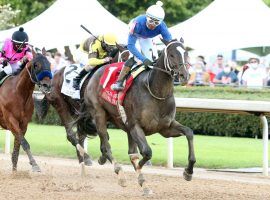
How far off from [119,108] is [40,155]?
442 cm

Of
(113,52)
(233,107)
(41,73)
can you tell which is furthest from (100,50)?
(233,107)

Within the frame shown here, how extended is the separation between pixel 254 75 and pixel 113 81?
30.9 ft

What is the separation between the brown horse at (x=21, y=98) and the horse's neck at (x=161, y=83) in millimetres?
2425

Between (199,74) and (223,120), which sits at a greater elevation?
(199,74)

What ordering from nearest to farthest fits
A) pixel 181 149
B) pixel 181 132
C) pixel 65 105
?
pixel 181 132, pixel 65 105, pixel 181 149

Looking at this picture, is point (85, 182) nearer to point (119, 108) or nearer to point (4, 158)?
point (119, 108)

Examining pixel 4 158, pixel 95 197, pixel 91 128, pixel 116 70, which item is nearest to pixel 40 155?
pixel 4 158

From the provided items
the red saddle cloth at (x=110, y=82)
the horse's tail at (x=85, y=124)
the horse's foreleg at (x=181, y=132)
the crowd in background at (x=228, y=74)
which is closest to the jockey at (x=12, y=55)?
the horse's tail at (x=85, y=124)

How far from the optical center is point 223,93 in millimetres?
18281

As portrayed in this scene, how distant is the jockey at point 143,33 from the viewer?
11141mm

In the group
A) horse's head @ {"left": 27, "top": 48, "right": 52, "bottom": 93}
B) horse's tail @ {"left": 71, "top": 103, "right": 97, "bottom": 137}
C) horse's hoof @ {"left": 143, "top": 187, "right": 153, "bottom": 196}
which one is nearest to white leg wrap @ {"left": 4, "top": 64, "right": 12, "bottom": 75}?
horse's head @ {"left": 27, "top": 48, "right": 52, "bottom": 93}

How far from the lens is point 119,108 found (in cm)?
1156

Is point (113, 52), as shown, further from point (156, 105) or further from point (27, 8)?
point (27, 8)

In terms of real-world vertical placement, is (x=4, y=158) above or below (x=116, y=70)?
below
